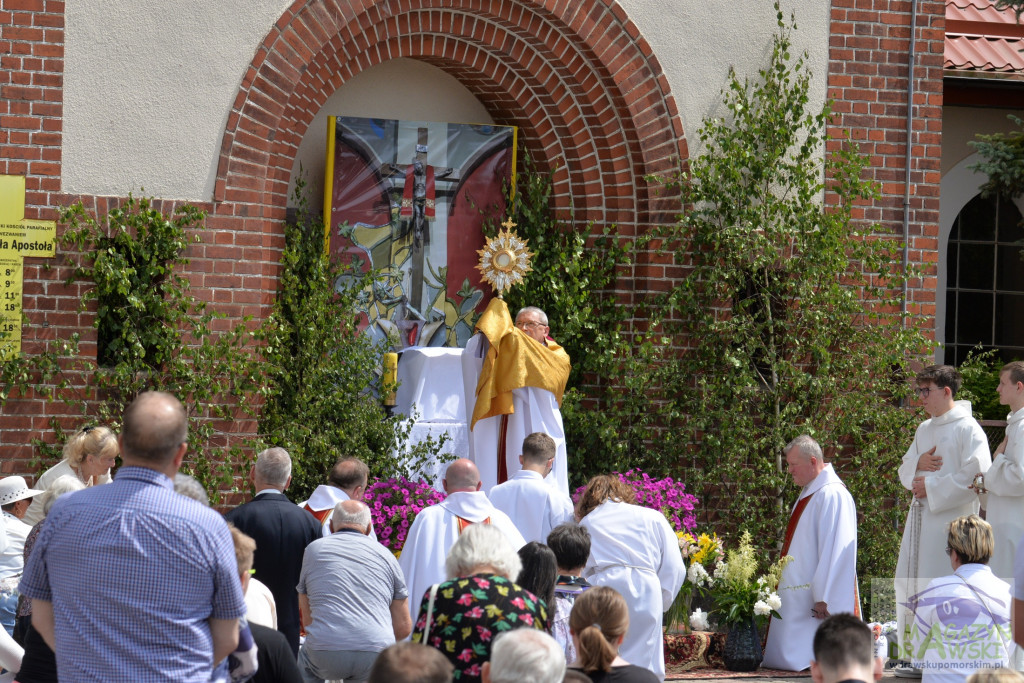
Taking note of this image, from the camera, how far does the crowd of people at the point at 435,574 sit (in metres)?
3.71

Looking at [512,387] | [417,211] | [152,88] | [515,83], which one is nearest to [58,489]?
[512,387]

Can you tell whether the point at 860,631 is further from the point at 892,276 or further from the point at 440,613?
the point at 892,276

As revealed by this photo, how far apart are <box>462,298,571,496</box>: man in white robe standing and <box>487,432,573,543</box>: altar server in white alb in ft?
6.30

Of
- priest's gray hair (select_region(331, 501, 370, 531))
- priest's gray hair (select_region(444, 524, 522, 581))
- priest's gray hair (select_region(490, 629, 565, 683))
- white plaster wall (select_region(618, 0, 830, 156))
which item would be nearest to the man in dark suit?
priest's gray hair (select_region(331, 501, 370, 531))

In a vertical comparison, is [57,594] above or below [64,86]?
below

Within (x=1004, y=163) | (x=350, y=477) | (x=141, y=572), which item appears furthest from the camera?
(x=1004, y=163)

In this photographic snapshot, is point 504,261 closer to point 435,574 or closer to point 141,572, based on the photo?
point 435,574

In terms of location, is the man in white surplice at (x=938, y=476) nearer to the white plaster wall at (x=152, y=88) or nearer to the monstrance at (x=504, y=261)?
the monstrance at (x=504, y=261)

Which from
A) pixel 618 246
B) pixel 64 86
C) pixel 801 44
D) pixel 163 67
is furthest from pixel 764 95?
pixel 64 86

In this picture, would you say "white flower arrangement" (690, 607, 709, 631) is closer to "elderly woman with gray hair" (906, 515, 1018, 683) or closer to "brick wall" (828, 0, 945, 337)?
"elderly woman with gray hair" (906, 515, 1018, 683)

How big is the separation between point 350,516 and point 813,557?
12.6ft

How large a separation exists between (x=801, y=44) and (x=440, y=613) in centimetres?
741

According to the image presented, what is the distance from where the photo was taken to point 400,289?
34.2ft

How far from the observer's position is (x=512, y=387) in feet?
30.5
